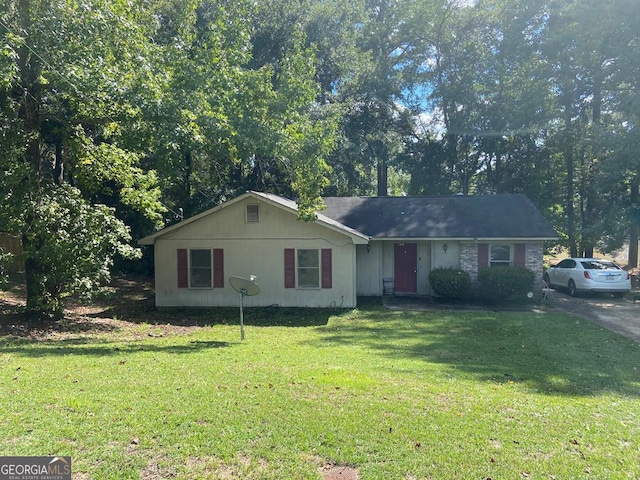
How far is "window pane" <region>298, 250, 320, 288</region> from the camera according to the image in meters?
15.1

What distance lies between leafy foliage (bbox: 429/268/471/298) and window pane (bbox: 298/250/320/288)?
447 centimetres

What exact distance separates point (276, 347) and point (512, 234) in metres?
11.0

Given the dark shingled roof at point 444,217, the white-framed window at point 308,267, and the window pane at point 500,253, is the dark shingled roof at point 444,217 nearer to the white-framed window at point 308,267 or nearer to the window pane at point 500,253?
the window pane at point 500,253

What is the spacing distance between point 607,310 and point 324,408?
13.4 meters

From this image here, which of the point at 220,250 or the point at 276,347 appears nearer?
the point at 276,347

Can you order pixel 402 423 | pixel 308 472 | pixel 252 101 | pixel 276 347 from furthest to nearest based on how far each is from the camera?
pixel 252 101
pixel 276 347
pixel 402 423
pixel 308 472

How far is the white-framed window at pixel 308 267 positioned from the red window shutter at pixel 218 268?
2558 millimetres

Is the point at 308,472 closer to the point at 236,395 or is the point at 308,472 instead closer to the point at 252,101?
the point at 236,395

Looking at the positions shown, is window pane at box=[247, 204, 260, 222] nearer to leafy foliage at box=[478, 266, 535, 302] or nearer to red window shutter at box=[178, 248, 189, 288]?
red window shutter at box=[178, 248, 189, 288]

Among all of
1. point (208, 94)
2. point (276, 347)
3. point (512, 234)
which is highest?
point (208, 94)

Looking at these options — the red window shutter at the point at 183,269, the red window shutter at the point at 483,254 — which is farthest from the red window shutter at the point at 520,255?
the red window shutter at the point at 183,269

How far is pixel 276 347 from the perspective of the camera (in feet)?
30.5

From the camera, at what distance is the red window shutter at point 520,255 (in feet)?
54.9

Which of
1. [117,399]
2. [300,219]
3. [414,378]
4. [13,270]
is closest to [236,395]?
[117,399]
